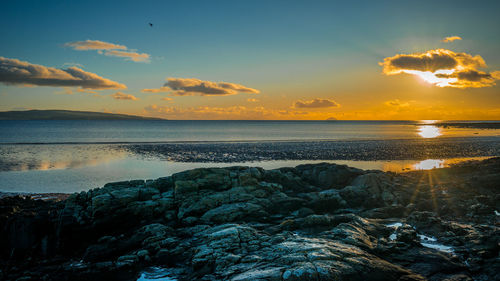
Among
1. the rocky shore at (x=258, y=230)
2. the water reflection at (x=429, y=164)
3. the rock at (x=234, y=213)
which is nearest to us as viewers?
the rocky shore at (x=258, y=230)

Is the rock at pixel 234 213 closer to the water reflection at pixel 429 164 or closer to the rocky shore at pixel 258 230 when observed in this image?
the rocky shore at pixel 258 230

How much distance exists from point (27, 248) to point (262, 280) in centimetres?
1731

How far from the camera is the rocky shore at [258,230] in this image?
12719mm

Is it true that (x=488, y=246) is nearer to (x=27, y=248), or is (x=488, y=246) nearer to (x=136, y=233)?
(x=136, y=233)

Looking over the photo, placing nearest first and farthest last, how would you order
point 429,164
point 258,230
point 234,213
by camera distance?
point 258,230 < point 234,213 < point 429,164

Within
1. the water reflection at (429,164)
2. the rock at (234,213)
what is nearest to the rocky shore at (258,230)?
the rock at (234,213)

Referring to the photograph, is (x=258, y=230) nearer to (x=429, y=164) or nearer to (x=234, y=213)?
(x=234, y=213)

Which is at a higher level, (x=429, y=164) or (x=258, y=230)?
(x=429, y=164)

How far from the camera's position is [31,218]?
1991 centimetres

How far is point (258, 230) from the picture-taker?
1775cm

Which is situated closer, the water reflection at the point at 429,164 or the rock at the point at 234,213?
the rock at the point at 234,213

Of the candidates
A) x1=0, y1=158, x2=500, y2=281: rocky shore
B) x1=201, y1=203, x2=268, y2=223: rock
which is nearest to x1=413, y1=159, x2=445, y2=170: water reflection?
x1=0, y1=158, x2=500, y2=281: rocky shore

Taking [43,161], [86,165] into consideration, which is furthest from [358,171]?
[43,161]

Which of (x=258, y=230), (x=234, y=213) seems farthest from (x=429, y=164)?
(x=258, y=230)
